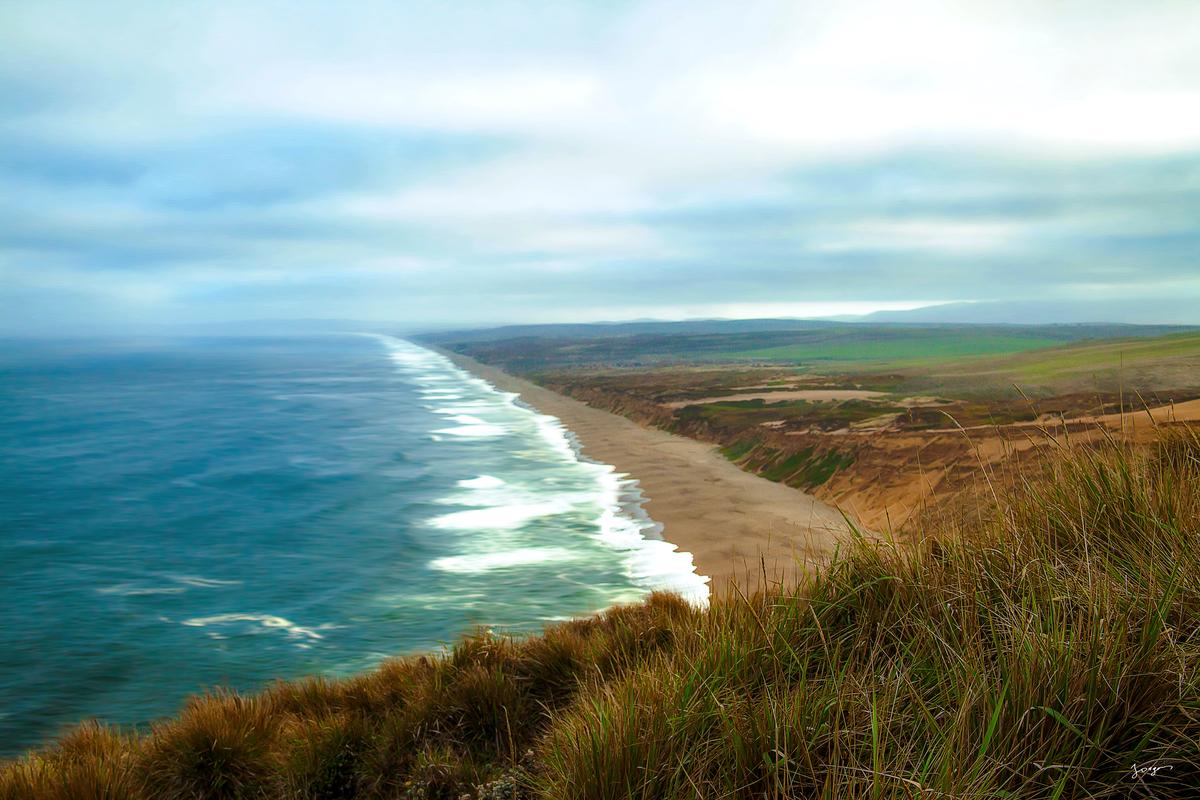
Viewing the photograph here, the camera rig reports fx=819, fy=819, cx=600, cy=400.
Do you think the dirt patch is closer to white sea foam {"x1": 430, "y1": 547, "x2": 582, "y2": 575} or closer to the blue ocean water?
the blue ocean water

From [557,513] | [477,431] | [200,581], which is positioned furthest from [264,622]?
[477,431]

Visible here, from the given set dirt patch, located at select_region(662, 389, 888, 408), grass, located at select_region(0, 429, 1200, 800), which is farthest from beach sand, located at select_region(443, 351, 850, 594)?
dirt patch, located at select_region(662, 389, 888, 408)

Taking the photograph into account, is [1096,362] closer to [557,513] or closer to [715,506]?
[715,506]

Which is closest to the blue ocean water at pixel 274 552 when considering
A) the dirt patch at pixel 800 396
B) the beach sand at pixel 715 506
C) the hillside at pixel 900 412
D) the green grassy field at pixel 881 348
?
the beach sand at pixel 715 506

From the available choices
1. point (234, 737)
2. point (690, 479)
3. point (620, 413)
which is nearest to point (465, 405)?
point (620, 413)

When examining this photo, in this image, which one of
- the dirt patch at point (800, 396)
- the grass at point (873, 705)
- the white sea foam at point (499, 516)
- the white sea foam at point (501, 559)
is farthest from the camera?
the dirt patch at point (800, 396)

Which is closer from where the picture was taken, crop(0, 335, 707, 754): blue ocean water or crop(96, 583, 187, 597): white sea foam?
crop(0, 335, 707, 754): blue ocean water

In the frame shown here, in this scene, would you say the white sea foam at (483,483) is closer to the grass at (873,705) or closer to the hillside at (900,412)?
the hillside at (900,412)
